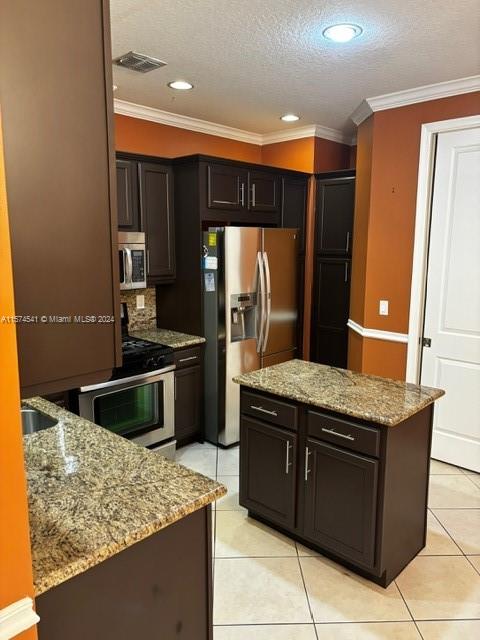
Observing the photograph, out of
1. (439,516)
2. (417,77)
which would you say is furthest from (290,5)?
(439,516)

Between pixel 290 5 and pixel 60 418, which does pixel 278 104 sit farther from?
pixel 60 418

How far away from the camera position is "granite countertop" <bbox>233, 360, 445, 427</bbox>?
221cm

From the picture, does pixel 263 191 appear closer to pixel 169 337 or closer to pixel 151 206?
pixel 151 206

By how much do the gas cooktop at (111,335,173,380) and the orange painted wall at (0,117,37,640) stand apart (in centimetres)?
230

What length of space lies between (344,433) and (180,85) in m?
2.58

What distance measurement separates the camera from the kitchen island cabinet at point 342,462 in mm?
2217

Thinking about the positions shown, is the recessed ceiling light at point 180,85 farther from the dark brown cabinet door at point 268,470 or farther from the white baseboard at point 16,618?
the white baseboard at point 16,618

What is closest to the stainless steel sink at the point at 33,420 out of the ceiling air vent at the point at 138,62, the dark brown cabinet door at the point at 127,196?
the dark brown cabinet door at the point at 127,196

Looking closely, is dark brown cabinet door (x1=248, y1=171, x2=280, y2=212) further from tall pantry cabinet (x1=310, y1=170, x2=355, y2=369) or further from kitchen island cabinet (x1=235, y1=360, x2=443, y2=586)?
kitchen island cabinet (x1=235, y1=360, x2=443, y2=586)

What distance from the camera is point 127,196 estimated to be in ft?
11.9

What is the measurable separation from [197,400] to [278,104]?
8.09ft

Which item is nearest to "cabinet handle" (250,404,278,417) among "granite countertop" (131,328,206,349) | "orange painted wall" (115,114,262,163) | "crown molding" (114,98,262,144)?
"granite countertop" (131,328,206,349)

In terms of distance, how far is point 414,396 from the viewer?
2385 millimetres

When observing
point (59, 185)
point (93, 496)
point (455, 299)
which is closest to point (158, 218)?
point (455, 299)
